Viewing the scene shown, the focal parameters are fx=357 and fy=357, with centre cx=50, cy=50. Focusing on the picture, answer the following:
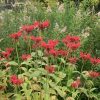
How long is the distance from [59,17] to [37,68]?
87.2 inches

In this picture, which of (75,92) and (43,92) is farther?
(75,92)

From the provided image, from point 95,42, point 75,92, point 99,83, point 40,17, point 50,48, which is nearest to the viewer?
point 50,48

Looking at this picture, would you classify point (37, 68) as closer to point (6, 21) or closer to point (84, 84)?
point (84, 84)

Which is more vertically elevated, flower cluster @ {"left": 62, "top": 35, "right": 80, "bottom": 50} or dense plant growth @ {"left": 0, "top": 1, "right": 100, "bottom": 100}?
flower cluster @ {"left": 62, "top": 35, "right": 80, "bottom": 50}

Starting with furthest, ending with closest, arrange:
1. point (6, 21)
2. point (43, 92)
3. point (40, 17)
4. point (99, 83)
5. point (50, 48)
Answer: point (40, 17)
point (6, 21)
point (99, 83)
point (43, 92)
point (50, 48)

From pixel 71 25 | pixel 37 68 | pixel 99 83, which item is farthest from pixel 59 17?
pixel 37 68

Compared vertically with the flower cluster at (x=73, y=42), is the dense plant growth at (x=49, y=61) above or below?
below

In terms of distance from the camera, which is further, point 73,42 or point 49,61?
point 49,61

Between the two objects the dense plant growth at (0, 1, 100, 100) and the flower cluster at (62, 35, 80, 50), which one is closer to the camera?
the flower cluster at (62, 35, 80, 50)

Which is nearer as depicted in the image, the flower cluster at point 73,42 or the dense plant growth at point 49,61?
the flower cluster at point 73,42

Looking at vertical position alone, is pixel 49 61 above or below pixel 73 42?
below

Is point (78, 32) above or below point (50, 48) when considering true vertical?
below

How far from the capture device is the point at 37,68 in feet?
14.2

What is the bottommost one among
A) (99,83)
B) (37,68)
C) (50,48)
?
(99,83)
